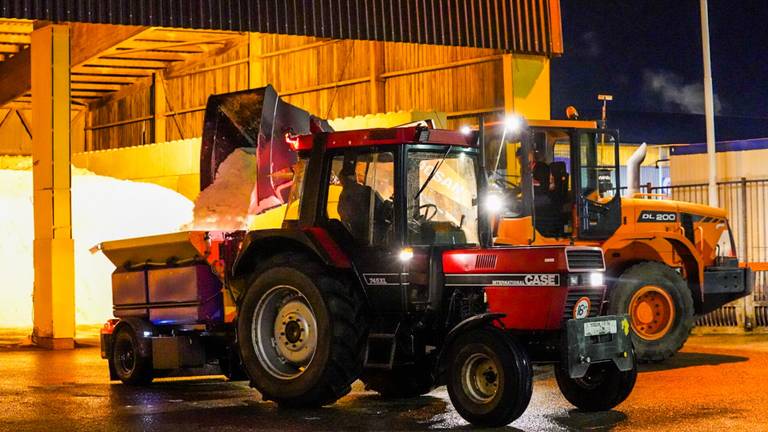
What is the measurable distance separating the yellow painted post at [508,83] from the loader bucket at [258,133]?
395 inches

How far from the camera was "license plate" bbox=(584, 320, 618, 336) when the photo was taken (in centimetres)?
1040

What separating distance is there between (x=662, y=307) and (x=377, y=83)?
14582 mm

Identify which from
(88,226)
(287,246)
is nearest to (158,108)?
(88,226)

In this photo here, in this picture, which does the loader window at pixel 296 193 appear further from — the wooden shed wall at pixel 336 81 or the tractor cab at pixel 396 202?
the wooden shed wall at pixel 336 81

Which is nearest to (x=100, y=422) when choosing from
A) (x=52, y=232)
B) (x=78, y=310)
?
(x=52, y=232)

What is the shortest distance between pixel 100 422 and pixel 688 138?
24978 millimetres

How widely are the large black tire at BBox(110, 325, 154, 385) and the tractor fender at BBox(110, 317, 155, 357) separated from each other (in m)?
0.03

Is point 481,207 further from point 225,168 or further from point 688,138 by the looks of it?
point 688,138

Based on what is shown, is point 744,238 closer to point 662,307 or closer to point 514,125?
point 662,307

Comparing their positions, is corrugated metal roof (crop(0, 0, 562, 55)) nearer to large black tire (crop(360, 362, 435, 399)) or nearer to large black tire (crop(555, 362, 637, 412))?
large black tire (crop(360, 362, 435, 399))

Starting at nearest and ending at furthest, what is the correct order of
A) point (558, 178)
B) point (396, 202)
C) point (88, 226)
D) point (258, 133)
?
point (396, 202)
point (258, 133)
point (558, 178)
point (88, 226)

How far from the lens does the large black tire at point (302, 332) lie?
1099 centimetres

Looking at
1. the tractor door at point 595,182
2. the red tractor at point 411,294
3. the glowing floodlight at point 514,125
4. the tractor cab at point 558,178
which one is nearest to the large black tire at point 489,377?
the red tractor at point 411,294

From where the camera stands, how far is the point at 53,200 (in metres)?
21.2
